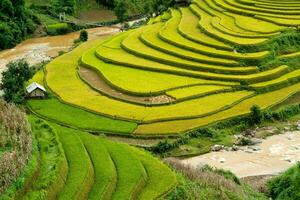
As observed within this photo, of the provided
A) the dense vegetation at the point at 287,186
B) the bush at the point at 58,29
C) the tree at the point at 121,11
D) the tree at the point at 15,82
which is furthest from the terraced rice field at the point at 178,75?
the tree at the point at 121,11

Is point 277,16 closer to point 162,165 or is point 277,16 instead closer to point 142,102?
point 142,102

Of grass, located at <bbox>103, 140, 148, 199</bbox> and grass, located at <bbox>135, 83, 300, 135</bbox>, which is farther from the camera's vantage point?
grass, located at <bbox>135, 83, 300, 135</bbox>

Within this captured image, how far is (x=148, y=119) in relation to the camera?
20891 millimetres

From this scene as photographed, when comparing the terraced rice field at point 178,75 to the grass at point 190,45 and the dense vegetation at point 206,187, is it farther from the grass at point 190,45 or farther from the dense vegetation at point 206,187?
the dense vegetation at point 206,187

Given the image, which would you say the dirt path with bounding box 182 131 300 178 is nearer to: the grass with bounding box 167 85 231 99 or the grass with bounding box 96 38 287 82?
the grass with bounding box 167 85 231 99

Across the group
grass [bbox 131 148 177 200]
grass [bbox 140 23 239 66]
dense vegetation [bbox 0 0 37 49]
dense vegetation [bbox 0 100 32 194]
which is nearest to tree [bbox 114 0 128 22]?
dense vegetation [bbox 0 0 37 49]

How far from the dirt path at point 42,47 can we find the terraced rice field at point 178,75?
14.2ft

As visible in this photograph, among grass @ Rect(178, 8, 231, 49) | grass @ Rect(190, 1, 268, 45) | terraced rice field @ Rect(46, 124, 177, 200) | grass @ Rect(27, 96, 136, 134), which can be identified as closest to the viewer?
terraced rice field @ Rect(46, 124, 177, 200)

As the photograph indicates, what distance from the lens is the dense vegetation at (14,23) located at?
40031mm

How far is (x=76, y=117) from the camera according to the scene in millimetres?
21688

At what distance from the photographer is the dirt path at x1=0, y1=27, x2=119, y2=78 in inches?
1420

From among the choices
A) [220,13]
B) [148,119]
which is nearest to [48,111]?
[148,119]

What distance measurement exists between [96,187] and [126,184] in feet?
2.41

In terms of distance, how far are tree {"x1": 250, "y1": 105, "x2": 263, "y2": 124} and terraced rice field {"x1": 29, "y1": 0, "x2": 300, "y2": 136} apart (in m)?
0.36
